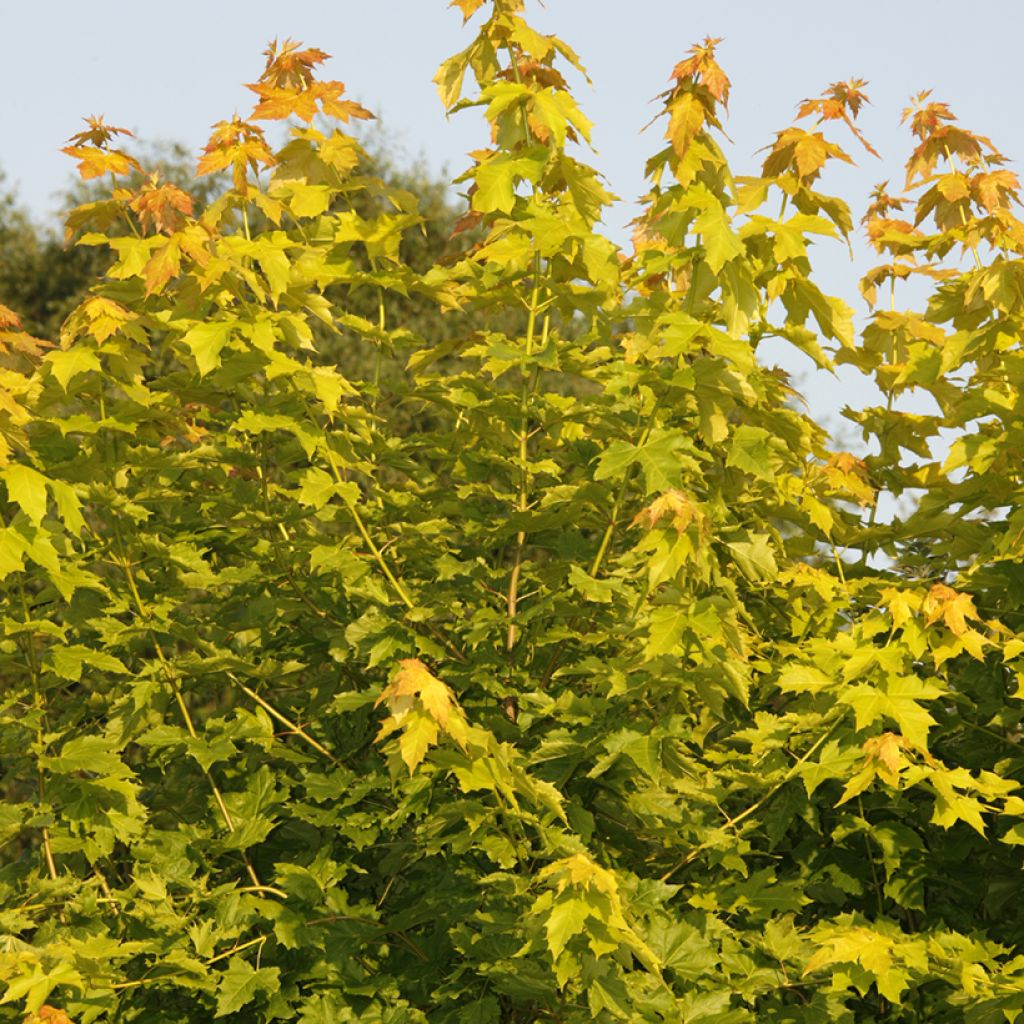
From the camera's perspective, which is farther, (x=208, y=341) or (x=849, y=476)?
(x=849, y=476)

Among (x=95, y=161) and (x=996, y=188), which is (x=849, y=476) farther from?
(x=95, y=161)

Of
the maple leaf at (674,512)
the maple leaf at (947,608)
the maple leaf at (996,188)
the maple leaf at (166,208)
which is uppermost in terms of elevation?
the maple leaf at (996,188)

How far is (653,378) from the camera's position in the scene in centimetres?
396

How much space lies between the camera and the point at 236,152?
4.33 metres

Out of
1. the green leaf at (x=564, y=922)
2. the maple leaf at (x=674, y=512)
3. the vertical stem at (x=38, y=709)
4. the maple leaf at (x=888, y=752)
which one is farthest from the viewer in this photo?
the vertical stem at (x=38, y=709)

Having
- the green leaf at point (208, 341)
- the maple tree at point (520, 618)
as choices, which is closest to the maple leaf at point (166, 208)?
the maple tree at point (520, 618)

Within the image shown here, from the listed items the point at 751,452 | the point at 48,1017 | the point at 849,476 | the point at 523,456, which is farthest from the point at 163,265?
the point at 849,476

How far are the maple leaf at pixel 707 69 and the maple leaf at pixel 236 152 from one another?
1.34 metres

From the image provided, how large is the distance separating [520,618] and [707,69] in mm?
1628

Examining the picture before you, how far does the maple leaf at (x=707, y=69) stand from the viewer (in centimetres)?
381

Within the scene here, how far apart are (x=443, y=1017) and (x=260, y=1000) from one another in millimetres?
558

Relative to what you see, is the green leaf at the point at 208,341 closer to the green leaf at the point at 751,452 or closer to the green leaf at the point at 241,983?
the green leaf at the point at 751,452

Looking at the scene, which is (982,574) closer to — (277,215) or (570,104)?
(570,104)

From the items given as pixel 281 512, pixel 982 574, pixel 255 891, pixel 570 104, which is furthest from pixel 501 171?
pixel 255 891
